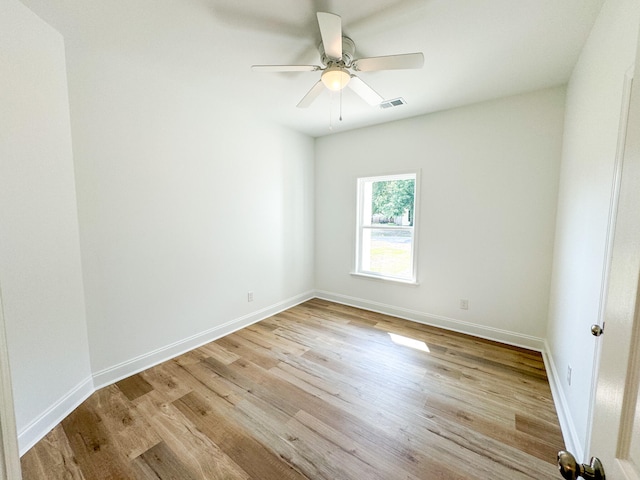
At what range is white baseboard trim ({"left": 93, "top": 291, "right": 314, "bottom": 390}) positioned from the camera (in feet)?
6.81

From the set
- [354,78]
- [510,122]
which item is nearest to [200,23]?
[354,78]

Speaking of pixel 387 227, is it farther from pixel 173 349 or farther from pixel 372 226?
pixel 173 349

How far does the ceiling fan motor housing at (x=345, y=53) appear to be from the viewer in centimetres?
177

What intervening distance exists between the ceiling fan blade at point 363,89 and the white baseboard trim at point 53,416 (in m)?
A: 3.02

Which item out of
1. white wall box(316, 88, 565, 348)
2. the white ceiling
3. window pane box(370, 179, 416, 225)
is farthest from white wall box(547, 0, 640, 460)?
window pane box(370, 179, 416, 225)

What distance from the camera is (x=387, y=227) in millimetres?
3650

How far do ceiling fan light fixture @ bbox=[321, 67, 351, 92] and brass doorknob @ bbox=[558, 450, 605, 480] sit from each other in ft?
6.83

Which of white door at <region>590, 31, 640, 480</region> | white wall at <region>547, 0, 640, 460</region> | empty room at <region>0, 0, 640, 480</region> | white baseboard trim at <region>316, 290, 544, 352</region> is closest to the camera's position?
white door at <region>590, 31, 640, 480</region>

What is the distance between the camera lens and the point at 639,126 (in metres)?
0.50

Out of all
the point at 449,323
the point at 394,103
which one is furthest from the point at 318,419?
the point at 394,103

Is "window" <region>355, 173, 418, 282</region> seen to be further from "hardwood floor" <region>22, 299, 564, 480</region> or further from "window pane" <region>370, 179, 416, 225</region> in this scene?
"hardwood floor" <region>22, 299, 564, 480</region>

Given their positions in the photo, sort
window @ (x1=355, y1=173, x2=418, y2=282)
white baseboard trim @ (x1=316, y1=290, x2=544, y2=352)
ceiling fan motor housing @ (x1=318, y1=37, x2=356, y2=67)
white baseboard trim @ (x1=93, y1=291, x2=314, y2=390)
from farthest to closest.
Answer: window @ (x1=355, y1=173, x2=418, y2=282)
white baseboard trim @ (x1=316, y1=290, x2=544, y2=352)
white baseboard trim @ (x1=93, y1=291, x2=314, y2=390)
ceiling fan motor housing @ (x1=318, y1=37, x2=356, y2=67)

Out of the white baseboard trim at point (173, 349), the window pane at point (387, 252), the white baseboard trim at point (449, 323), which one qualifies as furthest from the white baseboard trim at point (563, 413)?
the white baseboard trim at point (173, 349)

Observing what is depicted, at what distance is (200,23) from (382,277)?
10.5ft
